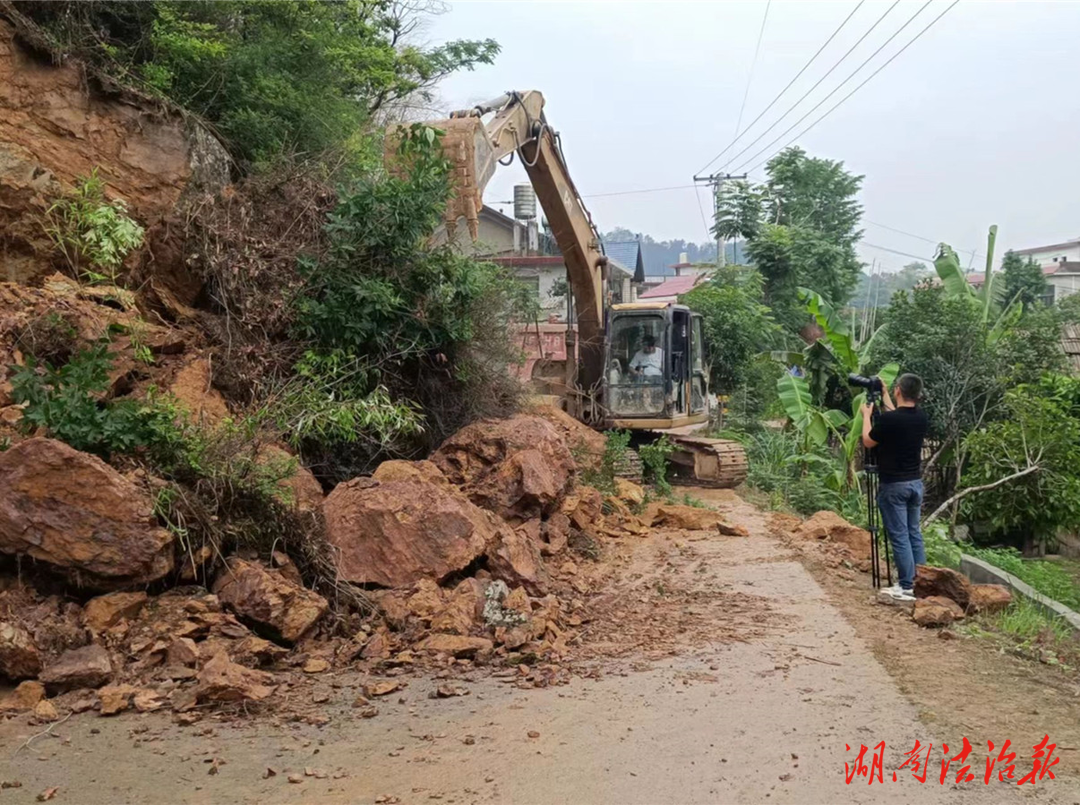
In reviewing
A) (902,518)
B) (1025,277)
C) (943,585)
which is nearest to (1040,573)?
(943,585)

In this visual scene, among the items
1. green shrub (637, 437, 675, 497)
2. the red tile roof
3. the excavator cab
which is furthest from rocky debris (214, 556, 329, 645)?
the red tile roof

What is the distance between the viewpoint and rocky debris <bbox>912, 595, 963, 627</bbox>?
20.3 feet

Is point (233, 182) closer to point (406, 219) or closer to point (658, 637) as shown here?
point (406, 219)

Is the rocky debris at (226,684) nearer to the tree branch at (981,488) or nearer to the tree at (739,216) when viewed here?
the tree branch at (981,488)

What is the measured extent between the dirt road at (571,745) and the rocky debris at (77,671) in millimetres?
244

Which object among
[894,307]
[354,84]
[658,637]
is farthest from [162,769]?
[894,307]

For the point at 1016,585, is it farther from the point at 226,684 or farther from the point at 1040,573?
the point at 226,684

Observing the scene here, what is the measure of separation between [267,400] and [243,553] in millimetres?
2036

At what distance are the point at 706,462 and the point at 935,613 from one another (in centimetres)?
736

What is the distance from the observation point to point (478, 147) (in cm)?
871

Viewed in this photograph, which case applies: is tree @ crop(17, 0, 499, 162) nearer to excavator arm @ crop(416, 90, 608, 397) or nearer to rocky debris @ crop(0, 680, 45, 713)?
excavator arm @ crop(416, 90, 608, 397)

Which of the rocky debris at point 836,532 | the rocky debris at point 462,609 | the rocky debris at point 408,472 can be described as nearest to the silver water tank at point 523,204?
the rocky debris at point 836,532

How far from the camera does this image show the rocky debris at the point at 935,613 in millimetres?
6176

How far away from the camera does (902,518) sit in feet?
22.3
